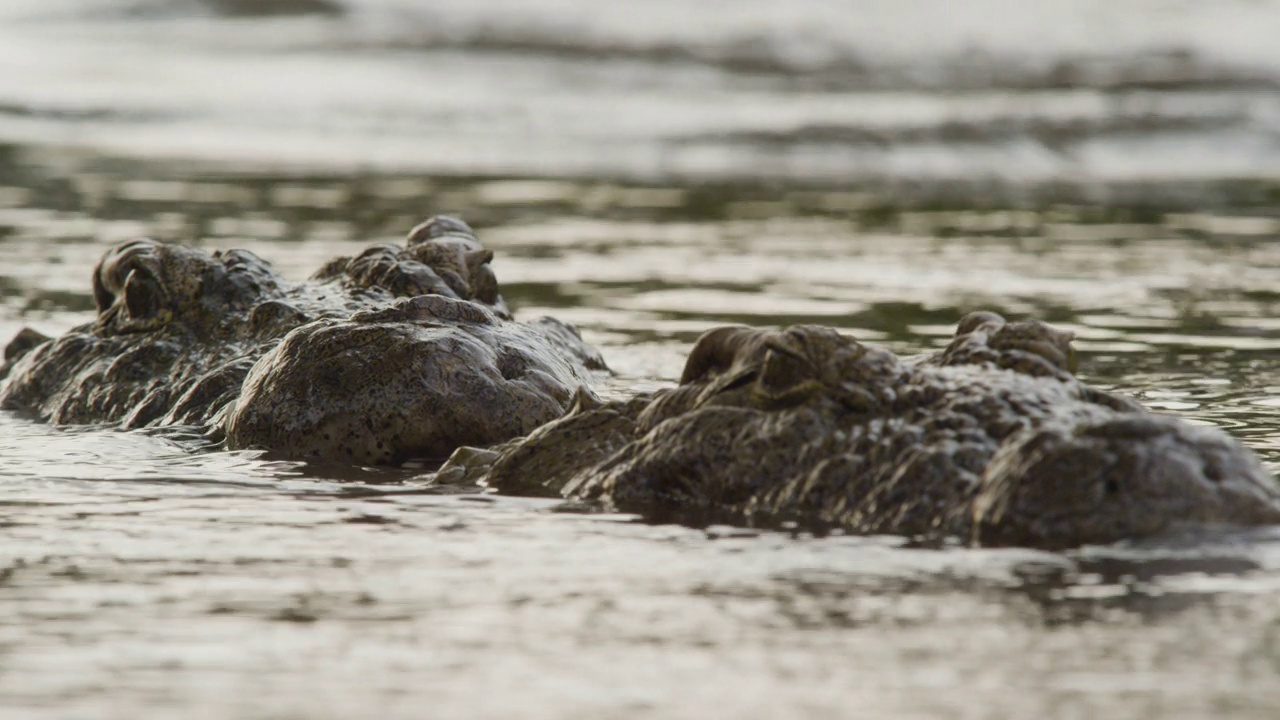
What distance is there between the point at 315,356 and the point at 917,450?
2.62m

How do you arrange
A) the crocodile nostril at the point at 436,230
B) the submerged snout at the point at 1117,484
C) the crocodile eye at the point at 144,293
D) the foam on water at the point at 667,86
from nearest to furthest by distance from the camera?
the submerged snout at the point at 1117,484 < the crocodile eye at the point at 144,293 < the crocodile nostril at the point at 436,230 < the foam on water at the point at 667,86

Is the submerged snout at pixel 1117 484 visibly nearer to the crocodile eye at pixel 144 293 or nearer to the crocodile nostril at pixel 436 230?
the crocodile nostril at pixel 436 230

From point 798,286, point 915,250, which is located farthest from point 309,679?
point 915,250

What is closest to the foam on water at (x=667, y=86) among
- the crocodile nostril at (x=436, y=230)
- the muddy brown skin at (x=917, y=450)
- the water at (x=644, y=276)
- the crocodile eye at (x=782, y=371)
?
the water at (x=644, y=276)

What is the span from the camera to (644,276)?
13.4m

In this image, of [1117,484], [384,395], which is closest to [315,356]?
[384,395]

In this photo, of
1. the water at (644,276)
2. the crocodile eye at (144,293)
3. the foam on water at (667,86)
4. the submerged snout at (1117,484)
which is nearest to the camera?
the water at (644,276)

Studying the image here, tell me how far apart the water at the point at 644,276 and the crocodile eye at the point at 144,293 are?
687 mm

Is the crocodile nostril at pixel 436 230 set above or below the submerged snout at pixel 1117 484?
above

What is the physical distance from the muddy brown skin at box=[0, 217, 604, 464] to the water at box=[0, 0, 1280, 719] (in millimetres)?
244

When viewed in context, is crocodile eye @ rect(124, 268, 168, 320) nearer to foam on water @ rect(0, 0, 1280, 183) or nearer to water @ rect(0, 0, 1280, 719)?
water @ rect(0, 0, 1280, 719)

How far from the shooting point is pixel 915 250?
48.5 ft

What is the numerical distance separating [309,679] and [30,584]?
51.2 inches

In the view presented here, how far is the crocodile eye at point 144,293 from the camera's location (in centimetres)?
833
